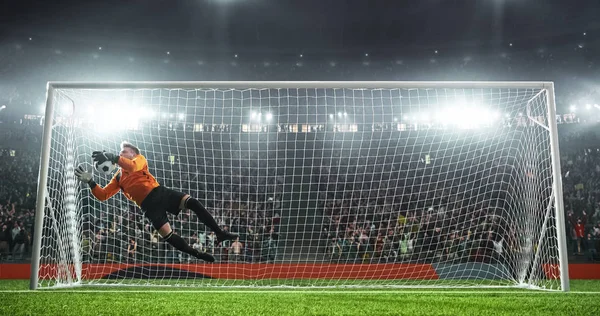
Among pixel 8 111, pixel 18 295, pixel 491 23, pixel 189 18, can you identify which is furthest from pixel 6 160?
pixel 491 23

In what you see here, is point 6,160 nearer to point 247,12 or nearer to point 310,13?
point 247,12

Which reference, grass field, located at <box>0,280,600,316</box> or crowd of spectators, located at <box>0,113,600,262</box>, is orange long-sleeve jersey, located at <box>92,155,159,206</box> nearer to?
grass field, located at <box>0,280,600,316</box>

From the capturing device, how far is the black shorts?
22.6 ft

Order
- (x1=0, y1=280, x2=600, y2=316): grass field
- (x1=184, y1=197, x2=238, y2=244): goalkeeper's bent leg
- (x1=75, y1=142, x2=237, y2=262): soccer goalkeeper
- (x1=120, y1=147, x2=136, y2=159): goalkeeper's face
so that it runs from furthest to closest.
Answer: (x1=120, y1=147, x2=136, y2=159): goalkeeper's face
(x1=75, y1=142, x2=237, y2=262): soccer goalkeeper
(x1=184, y1=197, x2=238, y2=244): goalkeeper's bent leg
(x1=0, y1=280, x2=600, y2=316): grass field

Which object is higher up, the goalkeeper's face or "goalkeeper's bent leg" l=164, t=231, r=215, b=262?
the goalkeeper's face

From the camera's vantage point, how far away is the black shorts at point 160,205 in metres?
6.88

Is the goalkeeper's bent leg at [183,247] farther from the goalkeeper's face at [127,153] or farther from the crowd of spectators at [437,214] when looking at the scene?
the crowd of spectators at [437,214]

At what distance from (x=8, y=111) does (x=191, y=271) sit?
23.6m

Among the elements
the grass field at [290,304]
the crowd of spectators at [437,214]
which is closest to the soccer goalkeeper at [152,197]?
the grass field at [290,304]

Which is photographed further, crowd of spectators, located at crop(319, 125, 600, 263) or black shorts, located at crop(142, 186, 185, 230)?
crowd of spectators, located at crop(319, 125, 600, 263)

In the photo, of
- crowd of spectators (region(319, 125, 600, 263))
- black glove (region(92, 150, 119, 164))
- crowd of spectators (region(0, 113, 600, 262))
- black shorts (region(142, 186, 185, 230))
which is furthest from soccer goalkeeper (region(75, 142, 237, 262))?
crowd of spectators (region(319, 125, 600, 263))

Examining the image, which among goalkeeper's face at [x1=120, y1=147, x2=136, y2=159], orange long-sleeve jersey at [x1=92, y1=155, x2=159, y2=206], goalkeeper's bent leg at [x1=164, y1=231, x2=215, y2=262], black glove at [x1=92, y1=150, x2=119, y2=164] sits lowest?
goalkeeper's bent leg at [x1=164, y1=231, x2=215, y2=262]

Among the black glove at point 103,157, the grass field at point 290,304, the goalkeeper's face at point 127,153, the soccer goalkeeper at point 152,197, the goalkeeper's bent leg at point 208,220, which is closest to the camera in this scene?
the grass field at point 290,304

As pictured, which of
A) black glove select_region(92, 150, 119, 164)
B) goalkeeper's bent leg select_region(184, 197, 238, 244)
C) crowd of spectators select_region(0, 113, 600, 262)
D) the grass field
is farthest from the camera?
crowd of spectators select_region(0, 113, 600, 262)
